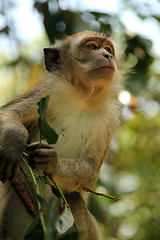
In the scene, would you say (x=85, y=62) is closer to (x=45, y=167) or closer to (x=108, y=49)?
(x=108, y=49)

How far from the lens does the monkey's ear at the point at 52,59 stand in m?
6.27

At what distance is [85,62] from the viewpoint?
611 cm

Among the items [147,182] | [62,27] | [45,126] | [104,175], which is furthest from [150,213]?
[45,126]

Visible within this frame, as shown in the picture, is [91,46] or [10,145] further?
[91,46]

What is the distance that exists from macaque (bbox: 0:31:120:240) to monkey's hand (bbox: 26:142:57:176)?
0.06 m

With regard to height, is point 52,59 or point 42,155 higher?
point 52,59

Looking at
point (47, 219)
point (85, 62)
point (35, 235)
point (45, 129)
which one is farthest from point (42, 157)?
point (85, 62)

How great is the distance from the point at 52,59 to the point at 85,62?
628 millimetres

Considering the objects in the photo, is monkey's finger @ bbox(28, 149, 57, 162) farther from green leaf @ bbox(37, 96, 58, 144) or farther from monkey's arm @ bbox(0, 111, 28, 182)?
green leaf @ bbox(37, 96, 58, 144)

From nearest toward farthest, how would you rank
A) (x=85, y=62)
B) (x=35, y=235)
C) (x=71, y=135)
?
(x=35, y=235), (x=71, y=135), (x=85, y=62)

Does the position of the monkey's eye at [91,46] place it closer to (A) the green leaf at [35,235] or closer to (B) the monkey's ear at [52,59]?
(B) the monkey's ear at [52,59]

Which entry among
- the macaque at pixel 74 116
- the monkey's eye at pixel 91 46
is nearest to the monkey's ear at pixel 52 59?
the macaque at pixel 74 116

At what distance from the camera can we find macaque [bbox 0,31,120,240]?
17.5 feet

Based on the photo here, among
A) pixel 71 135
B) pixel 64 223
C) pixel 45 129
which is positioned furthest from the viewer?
pixel 71 135
